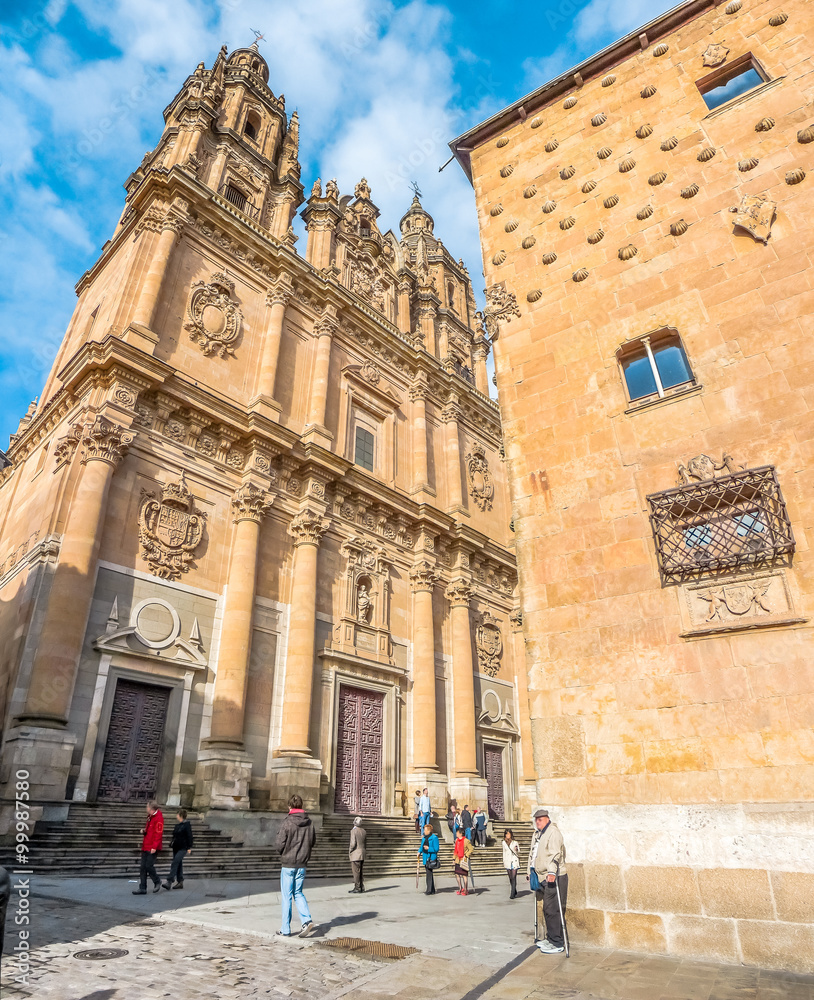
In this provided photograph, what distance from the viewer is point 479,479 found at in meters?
29.2

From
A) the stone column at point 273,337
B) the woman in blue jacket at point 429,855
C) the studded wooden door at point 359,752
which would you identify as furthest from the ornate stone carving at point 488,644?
the woman in blue jacket at point 429,855

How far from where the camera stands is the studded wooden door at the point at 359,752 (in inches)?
726

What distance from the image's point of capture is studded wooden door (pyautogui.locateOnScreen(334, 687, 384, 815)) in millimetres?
18452

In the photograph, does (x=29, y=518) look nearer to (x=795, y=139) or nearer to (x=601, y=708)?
(x=601, y=708)

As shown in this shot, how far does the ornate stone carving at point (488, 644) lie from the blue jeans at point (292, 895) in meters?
18.5

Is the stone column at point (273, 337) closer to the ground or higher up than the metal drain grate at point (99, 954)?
higher up

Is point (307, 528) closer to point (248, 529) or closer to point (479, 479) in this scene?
point (248, 529)

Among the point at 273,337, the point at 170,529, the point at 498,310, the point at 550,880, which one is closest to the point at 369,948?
the point at 550,880

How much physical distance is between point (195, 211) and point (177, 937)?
20811mm

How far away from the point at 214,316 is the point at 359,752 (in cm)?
1474

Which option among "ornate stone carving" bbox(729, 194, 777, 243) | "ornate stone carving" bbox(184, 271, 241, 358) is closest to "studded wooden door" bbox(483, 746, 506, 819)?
"ornate stone carving" bbox(184, 271, 241, 358)

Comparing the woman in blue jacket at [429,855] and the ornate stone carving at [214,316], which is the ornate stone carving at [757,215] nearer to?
the woman in blue jacket at [429,855]

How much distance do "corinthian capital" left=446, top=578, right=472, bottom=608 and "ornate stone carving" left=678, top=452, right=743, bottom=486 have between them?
57.9ft

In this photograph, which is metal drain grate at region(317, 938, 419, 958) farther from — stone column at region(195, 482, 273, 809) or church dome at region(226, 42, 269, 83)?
church dome at region(226, 42, 269, 83)
